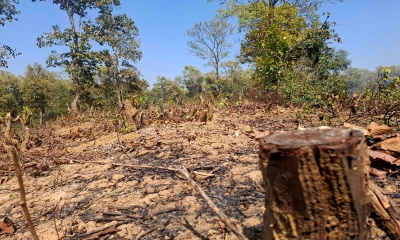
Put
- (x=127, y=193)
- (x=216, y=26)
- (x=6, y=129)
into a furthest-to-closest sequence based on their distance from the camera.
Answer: (x=216, y=26) < (x=6, y=129) < (x=127, y=193)

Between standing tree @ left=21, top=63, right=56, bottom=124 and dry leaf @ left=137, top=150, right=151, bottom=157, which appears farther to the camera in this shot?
standing tree @ left=21, top=63, right=56, bottom=124

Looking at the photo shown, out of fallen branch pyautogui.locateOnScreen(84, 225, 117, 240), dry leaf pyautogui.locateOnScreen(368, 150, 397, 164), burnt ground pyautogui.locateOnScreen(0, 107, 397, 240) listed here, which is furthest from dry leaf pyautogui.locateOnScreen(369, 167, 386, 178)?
fallen branch pyautogui.locateOnScreen(84, 225, 117, 240)

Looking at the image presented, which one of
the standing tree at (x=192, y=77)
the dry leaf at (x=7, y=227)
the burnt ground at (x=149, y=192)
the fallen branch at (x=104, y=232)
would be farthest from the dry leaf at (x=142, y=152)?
the standing tree at (x=192, y=77)

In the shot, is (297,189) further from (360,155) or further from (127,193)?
(127,193)

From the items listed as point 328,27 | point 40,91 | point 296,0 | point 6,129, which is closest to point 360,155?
point 6,129

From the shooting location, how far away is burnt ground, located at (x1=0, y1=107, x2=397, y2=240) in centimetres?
194

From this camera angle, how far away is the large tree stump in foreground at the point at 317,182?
0.91 m

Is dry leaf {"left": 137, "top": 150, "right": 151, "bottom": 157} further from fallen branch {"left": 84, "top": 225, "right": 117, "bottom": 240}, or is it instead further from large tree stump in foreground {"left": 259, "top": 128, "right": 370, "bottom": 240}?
large tree stump in foreground {"left": 259, "top": 128, "right": 370, "bottom": 240}

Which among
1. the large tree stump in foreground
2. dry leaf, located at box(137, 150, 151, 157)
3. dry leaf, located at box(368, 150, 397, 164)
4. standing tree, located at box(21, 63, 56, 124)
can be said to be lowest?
dry leaf, located at box(137, 150, 151, 157)

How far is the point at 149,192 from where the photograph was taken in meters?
2.61

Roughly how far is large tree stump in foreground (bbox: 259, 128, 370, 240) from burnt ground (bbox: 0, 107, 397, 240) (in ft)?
2.19

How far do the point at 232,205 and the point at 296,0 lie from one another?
1621cm

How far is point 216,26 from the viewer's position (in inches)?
1205

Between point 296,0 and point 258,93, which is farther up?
point 296,0
